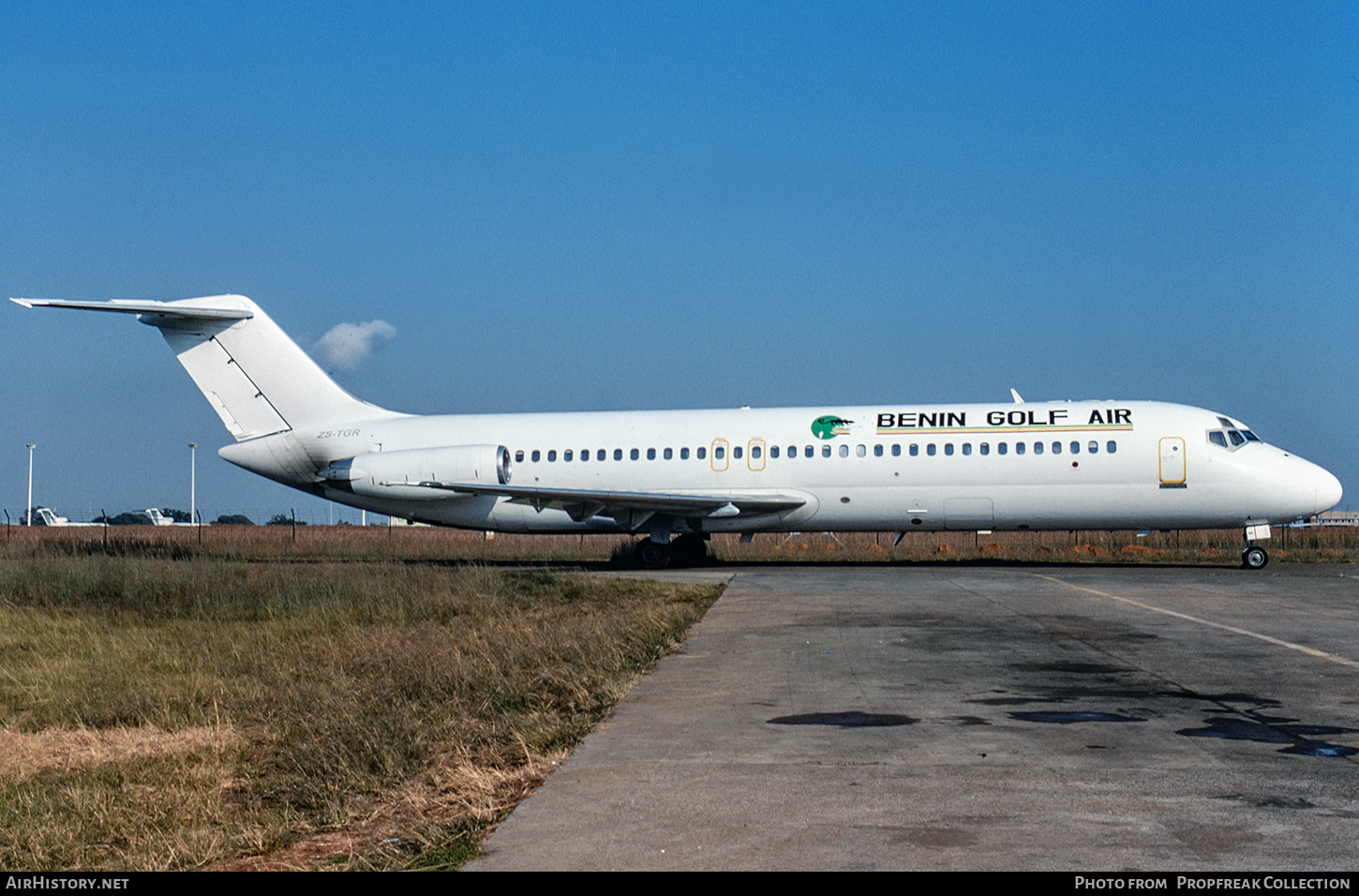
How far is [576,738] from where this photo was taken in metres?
7.36

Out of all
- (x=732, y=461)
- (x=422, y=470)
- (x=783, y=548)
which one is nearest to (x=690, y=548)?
(x=732, y=461)

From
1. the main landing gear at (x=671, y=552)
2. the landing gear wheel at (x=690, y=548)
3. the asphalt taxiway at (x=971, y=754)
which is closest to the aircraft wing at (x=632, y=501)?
the main landing gear at (x=671, y=552)

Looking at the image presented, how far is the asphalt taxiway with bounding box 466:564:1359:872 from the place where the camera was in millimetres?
4750

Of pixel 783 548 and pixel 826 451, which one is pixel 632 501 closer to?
pixel 826 451

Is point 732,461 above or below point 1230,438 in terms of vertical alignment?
below

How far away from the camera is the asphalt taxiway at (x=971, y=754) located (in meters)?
4.75

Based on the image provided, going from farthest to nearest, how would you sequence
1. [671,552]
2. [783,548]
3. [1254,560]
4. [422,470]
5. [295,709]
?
1. [783,548]
2. [422,470]
3. [671,552]
4. [1254,560]
5. [295,709]

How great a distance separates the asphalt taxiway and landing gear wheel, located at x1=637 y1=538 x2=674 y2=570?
1405 cm

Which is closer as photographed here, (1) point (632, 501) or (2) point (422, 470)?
(1) point (632, 501)

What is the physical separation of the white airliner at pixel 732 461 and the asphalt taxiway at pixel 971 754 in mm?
11757

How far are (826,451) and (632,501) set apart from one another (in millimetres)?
4243

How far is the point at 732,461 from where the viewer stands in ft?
89.8

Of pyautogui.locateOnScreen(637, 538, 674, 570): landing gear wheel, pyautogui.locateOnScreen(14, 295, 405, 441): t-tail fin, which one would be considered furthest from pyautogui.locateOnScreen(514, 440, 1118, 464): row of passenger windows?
pyautogui.locateOnScreen(14, 295, 405, 441): t-tail fin

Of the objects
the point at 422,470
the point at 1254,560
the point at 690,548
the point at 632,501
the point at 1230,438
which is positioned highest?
the point at 1230,438
